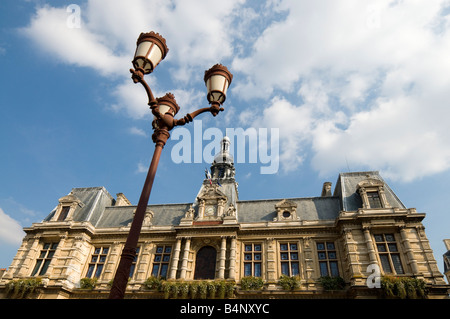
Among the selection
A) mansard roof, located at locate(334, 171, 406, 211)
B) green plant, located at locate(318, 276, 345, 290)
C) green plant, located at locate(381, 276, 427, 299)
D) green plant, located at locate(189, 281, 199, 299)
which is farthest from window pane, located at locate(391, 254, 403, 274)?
green plant, located at locate(189, 281, 199, 299)

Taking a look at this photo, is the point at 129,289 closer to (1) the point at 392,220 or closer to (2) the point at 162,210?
(2) the point at 162,210

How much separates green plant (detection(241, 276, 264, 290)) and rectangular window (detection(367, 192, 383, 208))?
10.9m

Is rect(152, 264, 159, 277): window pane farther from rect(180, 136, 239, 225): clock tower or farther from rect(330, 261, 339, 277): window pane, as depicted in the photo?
rect(330, 261, 339, 277): window pane

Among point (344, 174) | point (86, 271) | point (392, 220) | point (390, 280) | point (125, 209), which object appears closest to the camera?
point (390, 280)

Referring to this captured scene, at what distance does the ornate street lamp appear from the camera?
18.2 ft

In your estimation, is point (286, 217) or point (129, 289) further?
point (286, 217)

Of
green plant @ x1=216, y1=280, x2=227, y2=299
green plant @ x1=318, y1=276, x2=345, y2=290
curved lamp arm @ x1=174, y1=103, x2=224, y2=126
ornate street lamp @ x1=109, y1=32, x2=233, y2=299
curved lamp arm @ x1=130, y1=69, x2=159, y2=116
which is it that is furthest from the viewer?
green plant @ x1=318, y1=276, x2=345, y2=290

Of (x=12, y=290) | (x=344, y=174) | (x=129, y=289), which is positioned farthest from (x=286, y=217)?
(x=12, y=290)

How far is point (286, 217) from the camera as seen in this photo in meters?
25.5

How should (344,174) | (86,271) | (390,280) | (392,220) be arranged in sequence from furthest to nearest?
(344,174)
(86,271)
(392,220)
(390,280)

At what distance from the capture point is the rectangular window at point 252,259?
22656 millimetres

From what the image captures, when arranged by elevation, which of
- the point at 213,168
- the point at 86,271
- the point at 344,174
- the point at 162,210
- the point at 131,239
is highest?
the point at 213,168

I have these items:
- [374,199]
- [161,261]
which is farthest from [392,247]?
[161,261]
